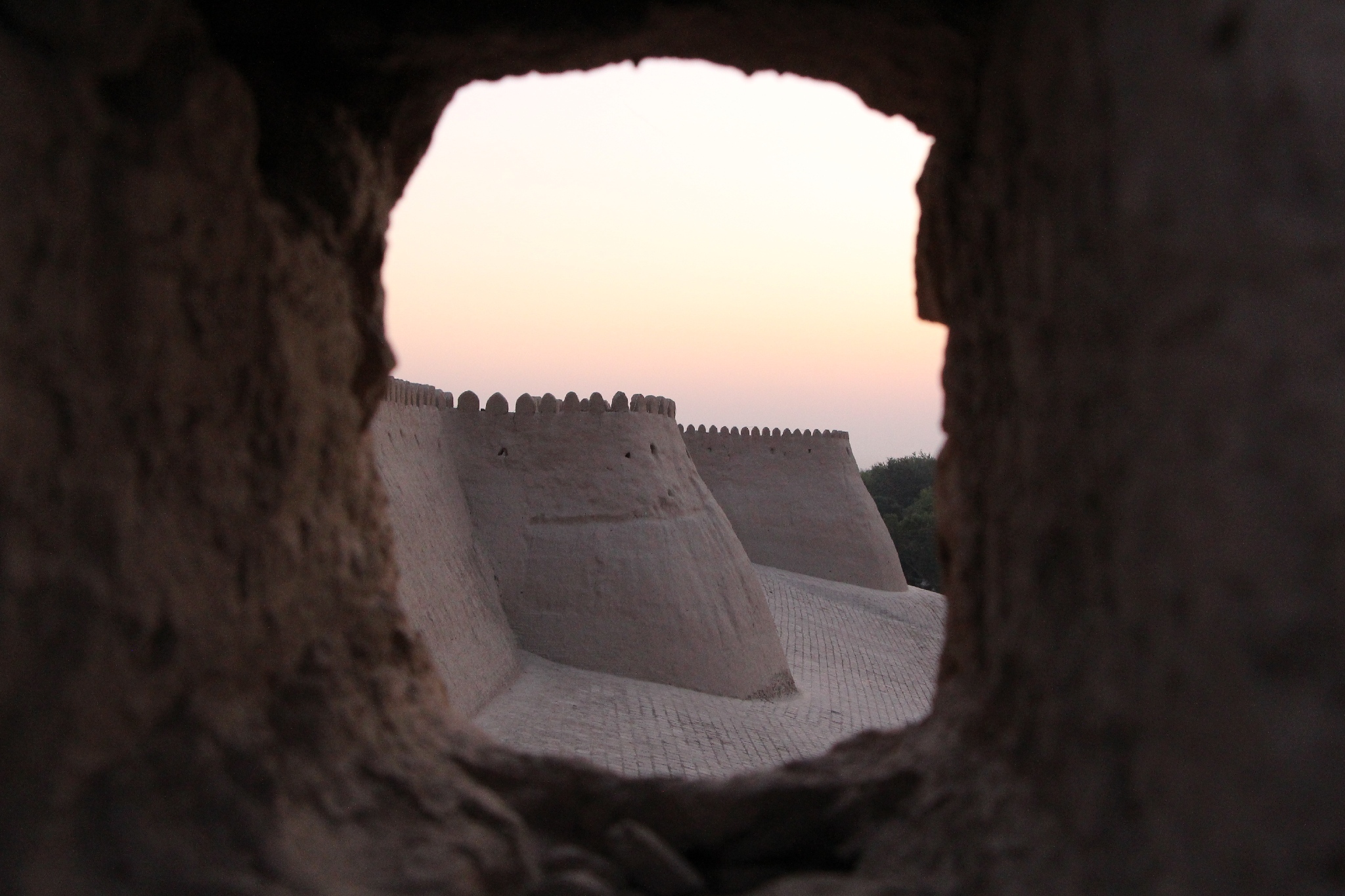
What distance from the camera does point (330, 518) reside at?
2.75 metres

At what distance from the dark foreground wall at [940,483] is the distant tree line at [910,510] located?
2231 cm

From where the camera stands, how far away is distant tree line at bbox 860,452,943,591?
32500mm

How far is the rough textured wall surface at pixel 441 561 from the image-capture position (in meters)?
8.45

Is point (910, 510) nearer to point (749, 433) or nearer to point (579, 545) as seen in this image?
point (749, 433)

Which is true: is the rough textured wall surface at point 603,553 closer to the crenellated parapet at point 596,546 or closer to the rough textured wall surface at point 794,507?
the crenellated parapet at point 596,546

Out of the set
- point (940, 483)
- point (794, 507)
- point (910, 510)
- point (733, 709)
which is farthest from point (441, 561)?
point (910, 510)

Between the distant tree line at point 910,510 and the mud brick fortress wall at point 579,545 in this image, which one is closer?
the mud brick fortress wall at point 579,545

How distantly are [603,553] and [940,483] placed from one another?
8.08 m

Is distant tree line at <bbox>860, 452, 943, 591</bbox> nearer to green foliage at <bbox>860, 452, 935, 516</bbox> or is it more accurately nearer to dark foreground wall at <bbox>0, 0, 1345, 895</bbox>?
green foliage at <bbox>860, 452, 935, 516</bbox>

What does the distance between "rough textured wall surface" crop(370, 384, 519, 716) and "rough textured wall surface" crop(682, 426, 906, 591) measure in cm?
975

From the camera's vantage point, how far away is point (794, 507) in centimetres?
2050

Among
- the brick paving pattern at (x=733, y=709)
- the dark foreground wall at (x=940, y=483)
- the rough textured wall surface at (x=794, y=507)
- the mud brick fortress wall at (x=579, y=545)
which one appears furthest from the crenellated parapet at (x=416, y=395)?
the rough textured wall surface at (x=794, y=507)


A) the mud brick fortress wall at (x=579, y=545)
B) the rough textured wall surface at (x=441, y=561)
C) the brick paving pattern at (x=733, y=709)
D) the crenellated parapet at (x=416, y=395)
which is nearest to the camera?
the brick paving pattern at (x=733, y=709)

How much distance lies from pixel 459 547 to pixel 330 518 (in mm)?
7686
